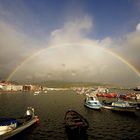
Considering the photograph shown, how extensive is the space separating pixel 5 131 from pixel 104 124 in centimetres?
3403

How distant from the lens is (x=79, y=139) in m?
50.6

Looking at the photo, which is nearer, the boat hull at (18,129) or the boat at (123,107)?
the boat hull at (18,129)

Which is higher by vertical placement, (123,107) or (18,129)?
(123,107)

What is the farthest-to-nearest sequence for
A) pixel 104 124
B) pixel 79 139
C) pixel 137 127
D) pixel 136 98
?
pixel 136 98
pixel 104 124
pixel 137 127
pixel 79 139

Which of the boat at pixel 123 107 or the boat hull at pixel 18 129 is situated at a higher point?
the boat at pixel 123 107

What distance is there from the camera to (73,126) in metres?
52.4

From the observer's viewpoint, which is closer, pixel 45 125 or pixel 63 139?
pixel 63 139

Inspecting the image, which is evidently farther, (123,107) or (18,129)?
(123,107)

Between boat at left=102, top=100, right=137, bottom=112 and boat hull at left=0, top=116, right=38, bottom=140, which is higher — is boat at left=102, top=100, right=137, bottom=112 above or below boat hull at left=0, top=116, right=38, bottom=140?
above

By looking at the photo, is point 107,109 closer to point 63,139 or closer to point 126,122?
point 126,122

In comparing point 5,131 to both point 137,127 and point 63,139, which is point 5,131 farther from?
point 137,127

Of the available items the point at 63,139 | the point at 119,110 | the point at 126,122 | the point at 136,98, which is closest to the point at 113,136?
the point at 63,139

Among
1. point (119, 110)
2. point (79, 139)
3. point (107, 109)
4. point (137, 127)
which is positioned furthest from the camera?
point (107, 109)

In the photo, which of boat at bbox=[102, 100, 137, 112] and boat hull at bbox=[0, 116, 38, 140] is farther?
boat at bbox=[102, 100, 137, 112]
